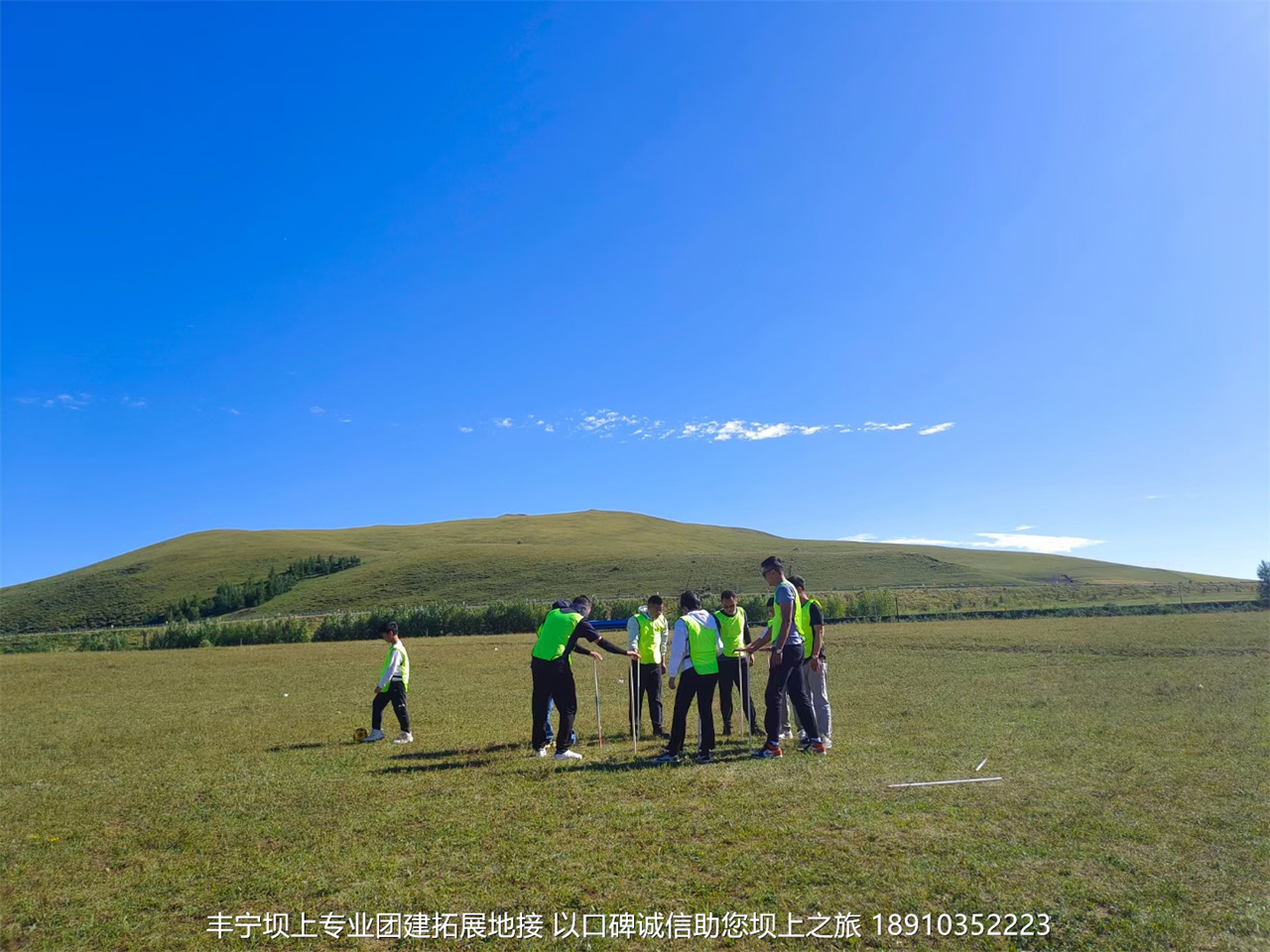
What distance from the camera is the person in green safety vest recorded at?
35.0 feet

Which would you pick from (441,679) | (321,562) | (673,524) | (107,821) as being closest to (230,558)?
(321,562)

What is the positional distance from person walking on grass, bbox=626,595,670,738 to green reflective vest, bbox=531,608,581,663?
1.57 m

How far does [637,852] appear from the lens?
Result: 21.5 ft

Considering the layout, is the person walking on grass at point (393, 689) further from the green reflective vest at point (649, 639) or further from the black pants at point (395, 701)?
the green reflective vest at point (649, 639)

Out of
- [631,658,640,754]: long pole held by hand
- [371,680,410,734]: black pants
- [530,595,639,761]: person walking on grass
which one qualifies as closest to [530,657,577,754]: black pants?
[530,595,639,761]: person walking on grass

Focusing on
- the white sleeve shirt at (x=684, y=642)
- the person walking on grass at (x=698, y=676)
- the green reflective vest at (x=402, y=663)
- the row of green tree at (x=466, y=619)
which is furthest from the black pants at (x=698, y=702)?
the row of green tree at (x=466, y=619)

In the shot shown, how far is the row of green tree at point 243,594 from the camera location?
102 metres

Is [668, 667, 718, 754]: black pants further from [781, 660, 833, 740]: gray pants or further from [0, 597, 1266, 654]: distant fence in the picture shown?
[0, 597, 1266, 654]: distant fence

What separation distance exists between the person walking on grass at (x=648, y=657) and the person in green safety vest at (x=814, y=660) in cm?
251

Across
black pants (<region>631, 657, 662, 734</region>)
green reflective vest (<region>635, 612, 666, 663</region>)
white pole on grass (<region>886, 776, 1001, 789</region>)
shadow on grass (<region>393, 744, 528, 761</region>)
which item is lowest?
shadow on grass (<region>393, 744, 528, 761</region>)

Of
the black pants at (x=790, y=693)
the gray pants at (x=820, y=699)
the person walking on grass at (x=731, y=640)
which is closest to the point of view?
the black pants at (x=790, y=693)

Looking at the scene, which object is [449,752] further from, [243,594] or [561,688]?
[243,594]

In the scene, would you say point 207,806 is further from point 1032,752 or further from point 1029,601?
point 1029,601

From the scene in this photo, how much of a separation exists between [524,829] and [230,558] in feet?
470
